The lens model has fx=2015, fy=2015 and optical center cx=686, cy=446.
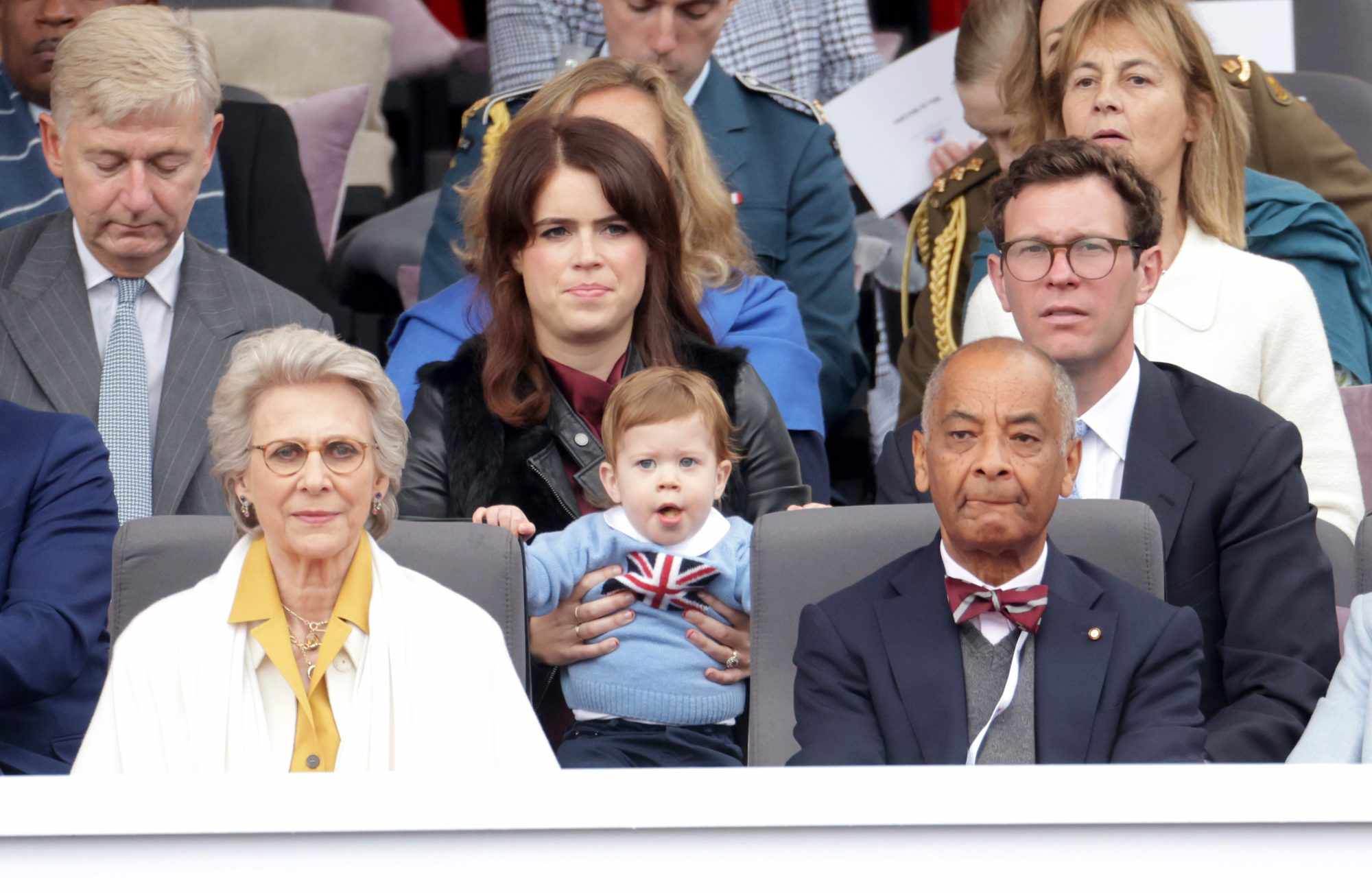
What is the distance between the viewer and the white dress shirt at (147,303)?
3.06m

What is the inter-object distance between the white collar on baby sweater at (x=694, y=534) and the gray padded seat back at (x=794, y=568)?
191 millimetres

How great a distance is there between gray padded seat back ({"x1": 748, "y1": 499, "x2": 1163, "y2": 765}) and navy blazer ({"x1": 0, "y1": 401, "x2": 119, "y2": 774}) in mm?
812

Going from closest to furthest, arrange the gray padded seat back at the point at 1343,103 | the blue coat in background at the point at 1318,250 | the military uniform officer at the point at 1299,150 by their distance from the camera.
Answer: the blue coat in background at the point at 1318,250 < the military uniform officer at the point at 1299,150 < the gray padded seat back at the point at 1343,103

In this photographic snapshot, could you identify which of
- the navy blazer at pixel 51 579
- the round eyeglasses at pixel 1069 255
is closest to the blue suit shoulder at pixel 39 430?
the navy blazer at pixel 51 579

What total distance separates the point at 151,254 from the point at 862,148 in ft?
5.45

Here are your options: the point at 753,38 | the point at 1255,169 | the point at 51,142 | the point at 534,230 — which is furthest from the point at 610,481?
the point at 753,38

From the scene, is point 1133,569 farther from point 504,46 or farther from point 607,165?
point 504,46

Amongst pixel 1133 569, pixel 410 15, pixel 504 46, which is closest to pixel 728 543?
pixel 1133 569

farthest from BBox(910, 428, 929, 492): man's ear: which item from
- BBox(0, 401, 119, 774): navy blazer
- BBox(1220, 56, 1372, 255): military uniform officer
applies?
BBox(1220, 56, 1372, 255): military uniform officer

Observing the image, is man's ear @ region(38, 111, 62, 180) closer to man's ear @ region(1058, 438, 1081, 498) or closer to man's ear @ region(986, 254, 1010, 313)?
man's ear @ region(986, 254, 1010, 313)

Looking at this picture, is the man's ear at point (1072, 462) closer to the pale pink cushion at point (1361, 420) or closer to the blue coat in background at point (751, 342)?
the blue coat in background at point (751, 342)

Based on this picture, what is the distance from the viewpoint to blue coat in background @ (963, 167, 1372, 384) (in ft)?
11.2

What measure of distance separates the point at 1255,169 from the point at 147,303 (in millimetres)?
2039

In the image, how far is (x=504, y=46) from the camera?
4.49m
